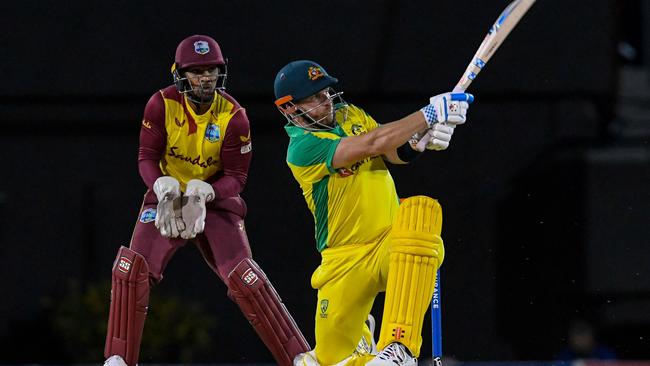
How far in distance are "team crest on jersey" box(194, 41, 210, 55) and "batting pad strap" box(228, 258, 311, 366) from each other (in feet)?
2.49

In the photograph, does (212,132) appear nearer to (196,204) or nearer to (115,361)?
(196,204)

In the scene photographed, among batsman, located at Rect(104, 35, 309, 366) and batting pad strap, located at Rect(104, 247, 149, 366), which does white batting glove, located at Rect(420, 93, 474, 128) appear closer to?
batsman, located at Rect(104, 35, 309, 366)

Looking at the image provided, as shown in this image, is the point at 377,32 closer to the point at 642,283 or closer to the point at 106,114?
the point at 106,114

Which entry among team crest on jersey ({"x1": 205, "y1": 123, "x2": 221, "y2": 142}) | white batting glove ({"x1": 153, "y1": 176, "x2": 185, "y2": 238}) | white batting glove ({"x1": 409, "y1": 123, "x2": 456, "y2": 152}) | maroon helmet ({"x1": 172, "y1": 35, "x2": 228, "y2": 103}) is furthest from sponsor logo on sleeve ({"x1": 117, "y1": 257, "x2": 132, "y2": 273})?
white batting glove ({"x1": 409, "y1": 123, "x2": 456, "y2": 152})

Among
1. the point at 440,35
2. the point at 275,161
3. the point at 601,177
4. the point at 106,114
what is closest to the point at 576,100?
the point at 601,177

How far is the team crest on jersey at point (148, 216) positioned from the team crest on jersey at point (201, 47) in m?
0.59

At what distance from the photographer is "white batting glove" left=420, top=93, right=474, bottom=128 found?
339 centimetres

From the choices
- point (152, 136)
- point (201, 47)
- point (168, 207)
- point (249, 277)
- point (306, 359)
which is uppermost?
point (201, 47)

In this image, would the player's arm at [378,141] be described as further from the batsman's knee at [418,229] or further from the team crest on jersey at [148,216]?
the team crest on jersey at [148,216]

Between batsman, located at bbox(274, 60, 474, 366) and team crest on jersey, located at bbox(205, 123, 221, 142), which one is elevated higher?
team crest on jersey, located at bbox(205, 123, 221, 142)

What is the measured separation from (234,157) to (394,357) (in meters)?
1.12

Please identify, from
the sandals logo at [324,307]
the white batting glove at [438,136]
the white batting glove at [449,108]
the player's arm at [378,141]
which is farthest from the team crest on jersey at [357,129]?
the sandals logo at [324,307]

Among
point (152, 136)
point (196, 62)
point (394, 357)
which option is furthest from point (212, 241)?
point (394, 357)

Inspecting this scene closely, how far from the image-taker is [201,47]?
4027 mm
